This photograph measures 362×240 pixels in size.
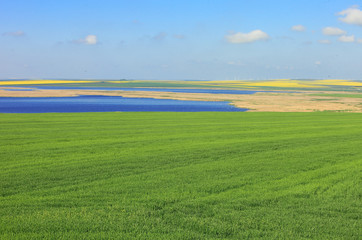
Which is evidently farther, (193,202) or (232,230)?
(193,202)

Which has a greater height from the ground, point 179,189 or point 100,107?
point 100,107

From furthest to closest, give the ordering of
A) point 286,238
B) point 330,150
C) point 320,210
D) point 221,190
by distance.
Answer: point 330,150 < point 221,190 < point 320,210 < point 286,238

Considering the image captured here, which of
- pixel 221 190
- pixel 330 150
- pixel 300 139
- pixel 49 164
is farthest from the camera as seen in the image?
pixel 300 139

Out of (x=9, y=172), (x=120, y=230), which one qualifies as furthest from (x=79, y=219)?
(x=9, y=172)

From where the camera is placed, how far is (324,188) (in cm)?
1187

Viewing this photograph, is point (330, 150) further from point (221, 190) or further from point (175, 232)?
point (175, 232)

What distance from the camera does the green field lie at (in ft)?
27.7

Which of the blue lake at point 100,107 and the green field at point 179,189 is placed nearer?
the green field at point 179,189

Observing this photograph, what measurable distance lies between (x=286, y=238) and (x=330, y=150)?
11898mm

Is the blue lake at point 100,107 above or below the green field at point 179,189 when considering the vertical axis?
above

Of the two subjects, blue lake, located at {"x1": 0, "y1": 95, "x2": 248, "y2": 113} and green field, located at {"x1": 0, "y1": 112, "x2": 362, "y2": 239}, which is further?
blue lake, located at {"x1": 0, "y1": 95, "x2": 248, "y2": 113}

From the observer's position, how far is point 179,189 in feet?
37.4

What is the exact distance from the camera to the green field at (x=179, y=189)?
8.45 metres

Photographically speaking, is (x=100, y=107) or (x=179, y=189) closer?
(x=179, y=189)
